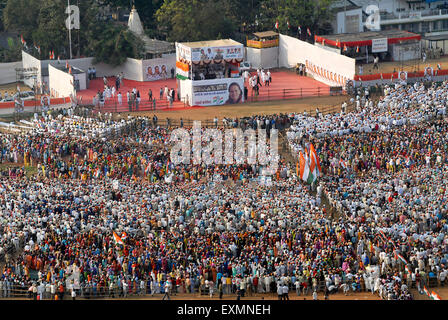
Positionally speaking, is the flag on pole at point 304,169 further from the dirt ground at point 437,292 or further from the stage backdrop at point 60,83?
the stage backdrop at point 60,83

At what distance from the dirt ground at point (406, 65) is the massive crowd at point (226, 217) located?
16778 mm

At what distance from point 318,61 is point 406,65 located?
293 inches

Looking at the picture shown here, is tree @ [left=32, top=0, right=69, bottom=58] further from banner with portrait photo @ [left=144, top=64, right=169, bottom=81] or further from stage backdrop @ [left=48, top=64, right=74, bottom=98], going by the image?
banner with portrait photo @ [left=144, top=64, right=169, bottom=81]

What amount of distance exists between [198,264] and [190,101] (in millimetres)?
27284

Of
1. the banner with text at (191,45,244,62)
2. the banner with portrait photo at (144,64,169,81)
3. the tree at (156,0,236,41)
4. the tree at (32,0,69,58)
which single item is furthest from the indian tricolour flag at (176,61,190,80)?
the tree at (32,0,69,58)

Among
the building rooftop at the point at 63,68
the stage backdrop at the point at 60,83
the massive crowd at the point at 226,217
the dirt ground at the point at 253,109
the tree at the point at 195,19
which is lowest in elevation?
the massive crowd at the point at 226,217

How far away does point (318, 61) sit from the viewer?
5925 cm

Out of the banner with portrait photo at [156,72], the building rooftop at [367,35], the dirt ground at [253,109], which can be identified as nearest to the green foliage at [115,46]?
the banner with portrait photo at [156,72]

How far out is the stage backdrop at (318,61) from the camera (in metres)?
55.8

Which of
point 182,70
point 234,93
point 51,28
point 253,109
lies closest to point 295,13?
point 234,93

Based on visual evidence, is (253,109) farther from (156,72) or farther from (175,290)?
(175,290)

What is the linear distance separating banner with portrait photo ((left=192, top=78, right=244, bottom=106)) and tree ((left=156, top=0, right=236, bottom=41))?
38.9 ft

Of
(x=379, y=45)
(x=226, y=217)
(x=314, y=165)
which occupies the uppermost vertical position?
(x=379, y=45)
